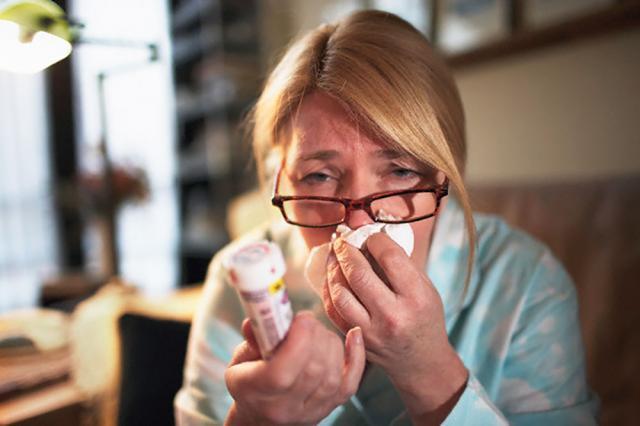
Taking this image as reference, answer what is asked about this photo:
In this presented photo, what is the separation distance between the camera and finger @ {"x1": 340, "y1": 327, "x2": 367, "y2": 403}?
53 centimetres

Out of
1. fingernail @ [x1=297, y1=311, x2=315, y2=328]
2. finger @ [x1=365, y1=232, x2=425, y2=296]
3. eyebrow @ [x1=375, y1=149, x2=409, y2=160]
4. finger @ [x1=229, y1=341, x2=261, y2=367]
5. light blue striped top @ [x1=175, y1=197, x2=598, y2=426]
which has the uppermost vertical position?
eyebrow @ [x1=375, y1=149, x2=409, y2=160]

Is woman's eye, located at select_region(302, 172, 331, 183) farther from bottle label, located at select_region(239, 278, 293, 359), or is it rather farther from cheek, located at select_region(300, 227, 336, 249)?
bottle label, located at select_region(239, 278, 293, 359)

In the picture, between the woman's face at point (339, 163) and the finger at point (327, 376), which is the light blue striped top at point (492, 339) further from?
the finger at point (327, 376)

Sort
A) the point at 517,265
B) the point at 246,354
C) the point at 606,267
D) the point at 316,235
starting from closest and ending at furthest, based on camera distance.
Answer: the point at 246,354 < the point at 316,235 < the point at 517,265 < the point at 606,267

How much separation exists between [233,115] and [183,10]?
1011mm

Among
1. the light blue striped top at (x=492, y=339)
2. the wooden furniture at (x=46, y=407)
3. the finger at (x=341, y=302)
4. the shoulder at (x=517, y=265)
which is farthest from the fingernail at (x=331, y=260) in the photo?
the wooden furniture at (x=46, y=407)

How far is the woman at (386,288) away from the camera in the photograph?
0.54 m

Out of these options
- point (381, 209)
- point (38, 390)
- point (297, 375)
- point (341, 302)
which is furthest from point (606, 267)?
point (38, 390)

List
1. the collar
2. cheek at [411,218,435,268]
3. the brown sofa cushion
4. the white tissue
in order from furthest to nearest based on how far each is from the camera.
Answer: the brown sofa cushion → the collar → cheek at [411,218,435,268] → the white tissue

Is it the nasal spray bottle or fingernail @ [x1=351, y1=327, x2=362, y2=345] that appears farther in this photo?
fingernail @ [x1=351, y1=327, x2=362, y2=345]

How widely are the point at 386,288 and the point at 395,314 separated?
0.11 ft

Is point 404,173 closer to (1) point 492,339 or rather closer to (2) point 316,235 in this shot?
(2) point 316,235

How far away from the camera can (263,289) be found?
1.46 feet

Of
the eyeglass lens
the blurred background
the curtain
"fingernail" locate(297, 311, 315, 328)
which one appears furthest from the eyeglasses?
the curtain
